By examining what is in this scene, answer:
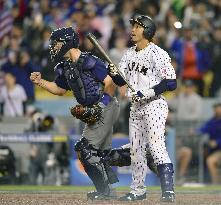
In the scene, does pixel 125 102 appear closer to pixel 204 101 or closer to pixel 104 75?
pixel 204 101

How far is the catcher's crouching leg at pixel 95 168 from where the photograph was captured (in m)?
10.0

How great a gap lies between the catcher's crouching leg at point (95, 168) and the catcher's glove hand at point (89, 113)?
0.24 m

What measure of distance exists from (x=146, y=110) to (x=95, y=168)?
0.90m

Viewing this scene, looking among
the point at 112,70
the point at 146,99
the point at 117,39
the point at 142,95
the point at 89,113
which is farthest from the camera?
the point at 117,39

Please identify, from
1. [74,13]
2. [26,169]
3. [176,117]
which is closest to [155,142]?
[26,169]

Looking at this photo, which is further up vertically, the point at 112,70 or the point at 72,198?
the point at 112,70

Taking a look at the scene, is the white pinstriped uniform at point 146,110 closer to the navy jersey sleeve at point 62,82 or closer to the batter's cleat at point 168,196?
the batter's cleat at point 168,196

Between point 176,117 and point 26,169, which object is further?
point 176,117

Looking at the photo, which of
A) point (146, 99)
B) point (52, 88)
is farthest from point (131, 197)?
point (52, 88)

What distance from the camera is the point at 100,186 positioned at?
10.2 meters

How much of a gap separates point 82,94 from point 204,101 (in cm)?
735

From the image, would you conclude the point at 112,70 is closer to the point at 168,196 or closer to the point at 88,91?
the point at 88,91

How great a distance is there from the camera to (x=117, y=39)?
1728 centimetres

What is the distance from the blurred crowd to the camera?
16.5 meters
